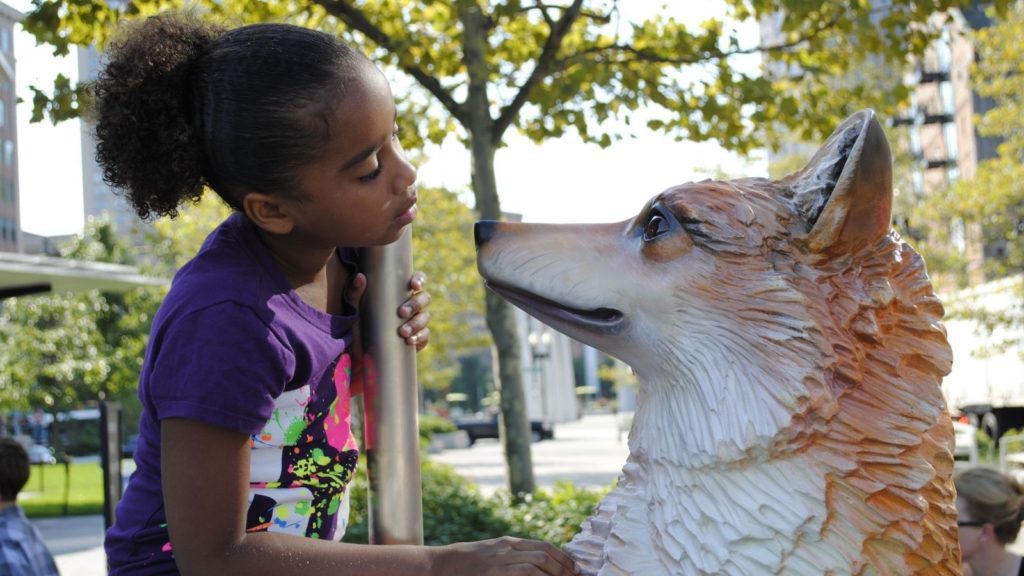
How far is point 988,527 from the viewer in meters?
3.46

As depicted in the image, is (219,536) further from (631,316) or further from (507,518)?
(507,518)

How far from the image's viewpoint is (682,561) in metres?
1.37

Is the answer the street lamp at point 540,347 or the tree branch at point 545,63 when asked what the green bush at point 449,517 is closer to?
the tree branch at point 545,63

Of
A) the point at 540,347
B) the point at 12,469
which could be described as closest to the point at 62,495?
the point at 12,469

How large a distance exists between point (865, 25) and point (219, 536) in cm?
558

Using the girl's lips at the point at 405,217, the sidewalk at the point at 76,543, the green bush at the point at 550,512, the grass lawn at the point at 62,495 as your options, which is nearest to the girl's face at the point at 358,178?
the girl's lips at the point at 405,217

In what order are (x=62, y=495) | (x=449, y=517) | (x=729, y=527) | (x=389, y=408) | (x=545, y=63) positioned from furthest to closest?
1. (x=62, y=495)
2. (x=449, y=517)
3. (x=545, y=63)
4. (x=389, y=408)
5. (x=729, y=527)

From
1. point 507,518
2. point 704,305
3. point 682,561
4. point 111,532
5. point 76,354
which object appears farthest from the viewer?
point 76,354

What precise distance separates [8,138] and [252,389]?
7.20m

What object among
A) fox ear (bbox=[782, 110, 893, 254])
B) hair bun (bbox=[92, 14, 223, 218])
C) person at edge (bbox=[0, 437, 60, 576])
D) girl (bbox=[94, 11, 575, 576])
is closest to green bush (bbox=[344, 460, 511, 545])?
person at edge (bbox=[0, 437, 60, 576])

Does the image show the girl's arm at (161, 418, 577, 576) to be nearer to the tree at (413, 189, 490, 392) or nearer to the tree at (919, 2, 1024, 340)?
the tree at (413, 189, 490, 392)

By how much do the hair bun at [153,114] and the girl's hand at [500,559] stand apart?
2.33ft

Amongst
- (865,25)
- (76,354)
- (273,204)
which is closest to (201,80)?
(273,204)

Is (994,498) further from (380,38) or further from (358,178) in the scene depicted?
(380,38)
